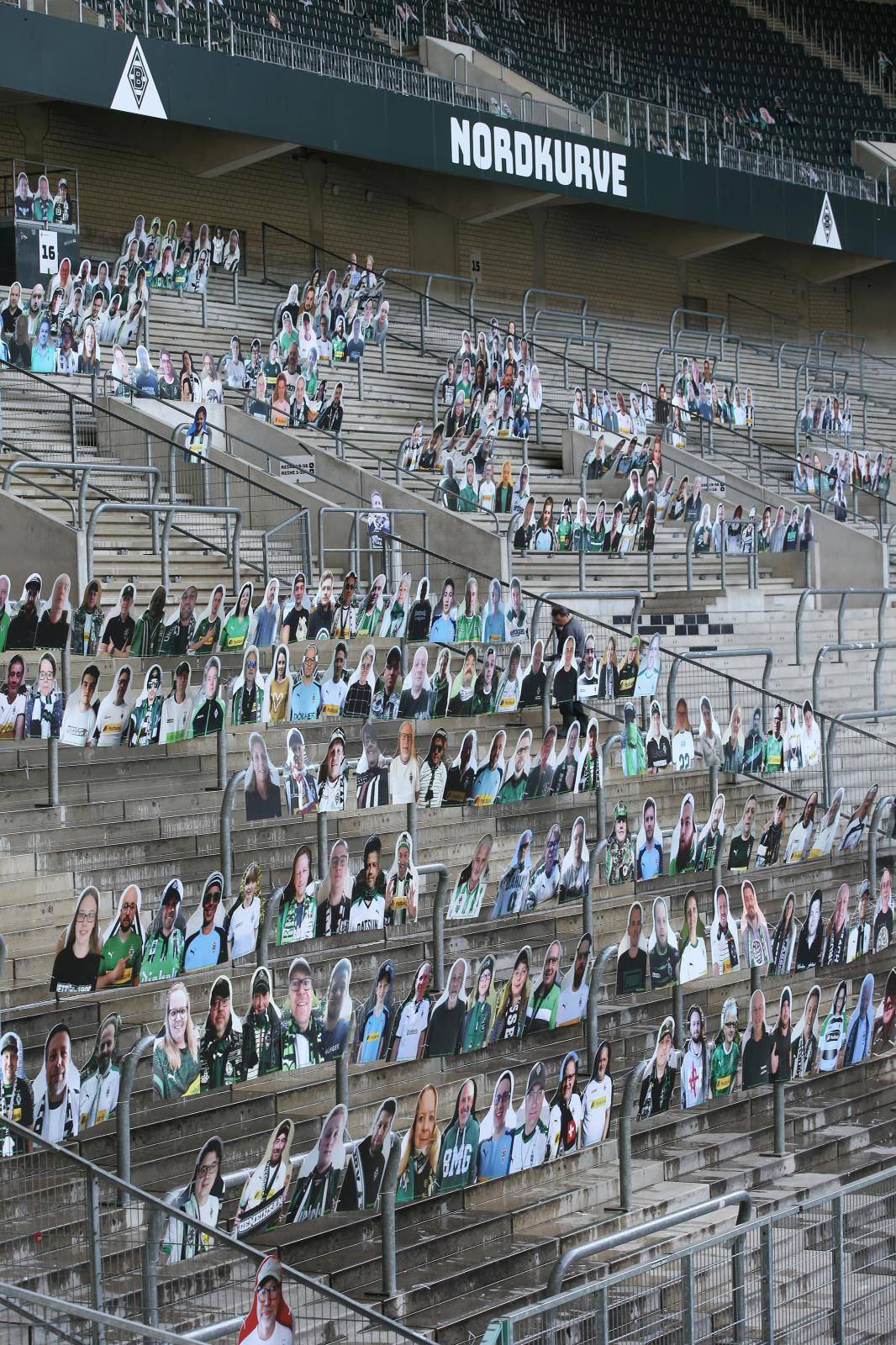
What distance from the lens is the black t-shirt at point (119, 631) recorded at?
9320mm

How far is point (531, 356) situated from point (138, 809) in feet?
43.9

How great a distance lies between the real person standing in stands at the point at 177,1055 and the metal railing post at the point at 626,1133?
2455 millimetres

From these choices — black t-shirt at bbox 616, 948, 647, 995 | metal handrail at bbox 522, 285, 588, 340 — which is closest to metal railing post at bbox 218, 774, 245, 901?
black t-shirt at bbox 616, 948, 647, 995

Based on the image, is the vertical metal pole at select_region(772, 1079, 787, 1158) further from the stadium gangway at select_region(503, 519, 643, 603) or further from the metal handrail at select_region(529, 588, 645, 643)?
the stadium gangway at select_region(503, 519, 643, 603)

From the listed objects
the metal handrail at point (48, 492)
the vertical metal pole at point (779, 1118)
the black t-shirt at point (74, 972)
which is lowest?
the vertical metal pole at point (779, 1118)

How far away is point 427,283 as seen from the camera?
24.6 meters

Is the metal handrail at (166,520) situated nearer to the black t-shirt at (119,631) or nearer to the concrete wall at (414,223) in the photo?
the black t-shirt at (119,631)

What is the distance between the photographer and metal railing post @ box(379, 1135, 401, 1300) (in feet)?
23.6

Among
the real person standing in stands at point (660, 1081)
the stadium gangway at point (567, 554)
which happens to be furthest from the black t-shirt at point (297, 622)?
the stadium gangway at point (567, 554)

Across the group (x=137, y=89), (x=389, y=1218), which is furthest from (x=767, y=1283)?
(x=137, y=89)

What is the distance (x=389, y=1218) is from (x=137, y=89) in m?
15.4

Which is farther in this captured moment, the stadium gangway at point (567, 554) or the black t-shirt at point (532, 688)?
the stadium gangway at point (567, 554)

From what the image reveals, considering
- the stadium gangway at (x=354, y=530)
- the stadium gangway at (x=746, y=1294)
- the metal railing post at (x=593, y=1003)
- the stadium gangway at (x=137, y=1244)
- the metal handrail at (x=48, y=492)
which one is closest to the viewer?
the stadium gangway at (x=137, y=1244)

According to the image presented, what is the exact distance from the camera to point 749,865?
11156 millimetres
